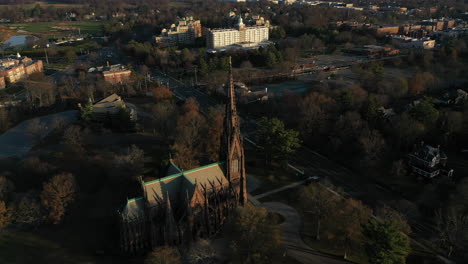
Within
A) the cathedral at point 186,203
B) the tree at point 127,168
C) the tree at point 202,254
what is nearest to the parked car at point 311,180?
the cathedral at point 186,203

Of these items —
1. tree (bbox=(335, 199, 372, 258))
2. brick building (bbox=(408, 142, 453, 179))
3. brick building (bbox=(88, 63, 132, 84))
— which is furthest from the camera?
brick building (bbox=(88, 63, 132, 84))

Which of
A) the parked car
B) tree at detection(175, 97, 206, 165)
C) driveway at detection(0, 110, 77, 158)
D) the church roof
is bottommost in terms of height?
the parked car

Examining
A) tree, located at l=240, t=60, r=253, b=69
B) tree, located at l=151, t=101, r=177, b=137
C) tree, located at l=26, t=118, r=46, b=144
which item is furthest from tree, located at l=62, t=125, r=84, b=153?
tree, located at l=240, t=60, r=253, b=69

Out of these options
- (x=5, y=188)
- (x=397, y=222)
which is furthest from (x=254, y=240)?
(x=5, y=188)

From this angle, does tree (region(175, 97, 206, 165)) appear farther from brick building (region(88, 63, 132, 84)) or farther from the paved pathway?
brick building (region(88, 63, 132, 84))

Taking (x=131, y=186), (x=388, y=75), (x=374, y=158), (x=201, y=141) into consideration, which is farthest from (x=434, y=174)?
(x=388, y=75)

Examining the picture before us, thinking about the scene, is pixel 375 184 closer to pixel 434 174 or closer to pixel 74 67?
pixel 434 174

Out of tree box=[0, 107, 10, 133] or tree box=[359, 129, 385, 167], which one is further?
tree box=[0, 107, 10, 133]

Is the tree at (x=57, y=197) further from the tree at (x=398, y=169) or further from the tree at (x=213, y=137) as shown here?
the tree at (x=398, y=169)
